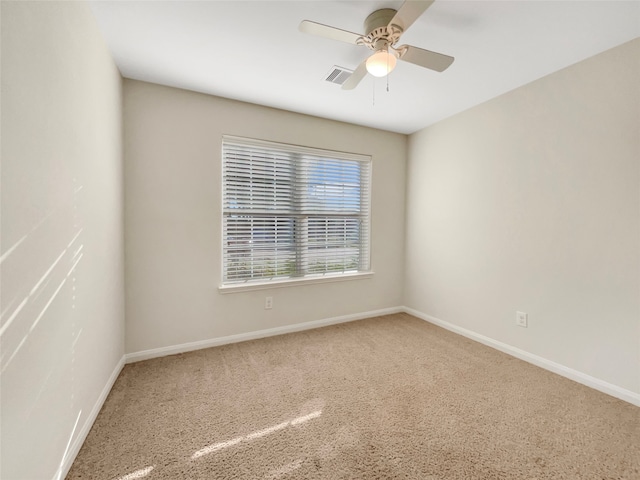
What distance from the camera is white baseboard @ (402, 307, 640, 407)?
1.92 metres

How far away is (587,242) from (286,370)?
254cm

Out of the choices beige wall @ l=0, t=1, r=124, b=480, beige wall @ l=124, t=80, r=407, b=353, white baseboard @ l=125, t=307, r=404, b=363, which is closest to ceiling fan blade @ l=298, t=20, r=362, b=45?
beige wall @ l=0, t=1, r=124, b=480

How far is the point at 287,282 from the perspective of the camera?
9.96ft

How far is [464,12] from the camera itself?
161 centimetres

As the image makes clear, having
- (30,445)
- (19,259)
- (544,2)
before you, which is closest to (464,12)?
(544,2)

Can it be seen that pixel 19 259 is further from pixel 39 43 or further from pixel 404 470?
pixel 404 470

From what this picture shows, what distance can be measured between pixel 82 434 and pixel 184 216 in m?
1.66

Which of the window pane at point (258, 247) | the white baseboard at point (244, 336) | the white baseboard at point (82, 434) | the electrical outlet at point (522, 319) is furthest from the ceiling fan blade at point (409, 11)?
the white baseboard at point (244, 336)

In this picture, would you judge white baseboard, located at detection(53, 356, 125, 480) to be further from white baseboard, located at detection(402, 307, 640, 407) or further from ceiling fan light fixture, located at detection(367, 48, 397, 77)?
white baseboard, located at detection(402, 307, 640, 407)

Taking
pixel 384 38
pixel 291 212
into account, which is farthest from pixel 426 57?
pixel 291 212

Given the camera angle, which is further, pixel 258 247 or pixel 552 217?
pixel 258 247

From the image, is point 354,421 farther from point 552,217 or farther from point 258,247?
point 552,217

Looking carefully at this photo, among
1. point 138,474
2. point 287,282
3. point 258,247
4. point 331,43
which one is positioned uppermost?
point 331,43

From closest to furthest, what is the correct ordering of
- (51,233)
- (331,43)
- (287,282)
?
1. (51,233)
2. (331,43)
3. (287,282)
